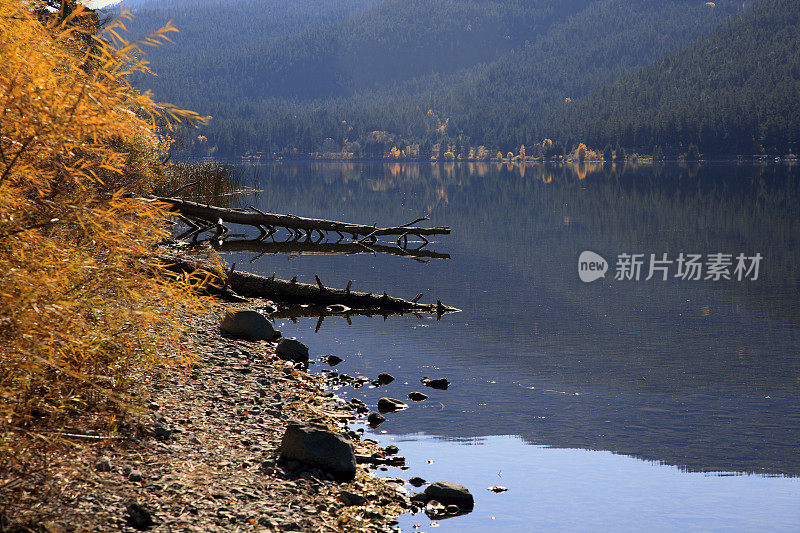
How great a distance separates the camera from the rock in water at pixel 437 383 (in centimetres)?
1757

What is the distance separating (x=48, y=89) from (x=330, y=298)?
1756 cm

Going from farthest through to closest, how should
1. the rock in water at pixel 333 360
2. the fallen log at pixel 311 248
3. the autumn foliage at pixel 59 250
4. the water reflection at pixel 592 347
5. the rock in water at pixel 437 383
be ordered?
the fallen log at pixel 311 248 → the rock in water at pixel 333 360 → the rock in water at pixel 437 383 → the water reflection at pixel 592 347 → the autumn foliage at pixel 59 250

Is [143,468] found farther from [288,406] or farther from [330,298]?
[330,298]

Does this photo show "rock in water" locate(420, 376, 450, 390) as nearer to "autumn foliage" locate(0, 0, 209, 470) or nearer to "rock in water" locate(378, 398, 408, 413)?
"rock in water" locate(378, 398, 408, 413)

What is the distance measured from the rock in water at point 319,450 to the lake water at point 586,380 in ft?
4.12

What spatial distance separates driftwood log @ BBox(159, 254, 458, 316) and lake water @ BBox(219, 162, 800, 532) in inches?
45.5

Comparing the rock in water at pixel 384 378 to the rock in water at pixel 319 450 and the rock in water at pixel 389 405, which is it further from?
the rock in water at pixel 319 450

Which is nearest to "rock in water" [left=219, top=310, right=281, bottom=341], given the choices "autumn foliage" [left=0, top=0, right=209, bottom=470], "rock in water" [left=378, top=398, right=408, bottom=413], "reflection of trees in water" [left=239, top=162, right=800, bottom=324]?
"rock in water" [left=378, top=398, right=408, bottom=413]

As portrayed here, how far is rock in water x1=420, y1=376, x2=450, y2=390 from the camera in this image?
17.6 m

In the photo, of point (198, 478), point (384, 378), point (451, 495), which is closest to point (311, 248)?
point (384, 378)

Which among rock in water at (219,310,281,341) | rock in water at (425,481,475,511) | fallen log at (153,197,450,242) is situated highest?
fallen log at (153,197,450,242)

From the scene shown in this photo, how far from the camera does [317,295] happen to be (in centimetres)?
2609

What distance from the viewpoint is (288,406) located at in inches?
563

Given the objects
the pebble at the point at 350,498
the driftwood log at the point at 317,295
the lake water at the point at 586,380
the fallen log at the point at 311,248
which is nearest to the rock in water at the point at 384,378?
the lake water at the point at 586,380
